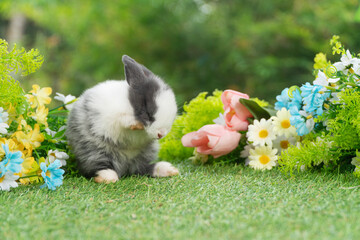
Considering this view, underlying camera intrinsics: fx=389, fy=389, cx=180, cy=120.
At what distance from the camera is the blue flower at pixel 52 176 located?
1037 mm

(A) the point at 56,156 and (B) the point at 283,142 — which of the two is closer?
(A) the point at 56,156

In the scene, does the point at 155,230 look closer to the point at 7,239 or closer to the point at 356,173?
the point at 7,239

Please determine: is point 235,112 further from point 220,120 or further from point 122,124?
point 122,124

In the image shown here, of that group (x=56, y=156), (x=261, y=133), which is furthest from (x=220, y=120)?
(x=56, y=156)

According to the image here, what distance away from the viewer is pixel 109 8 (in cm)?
432

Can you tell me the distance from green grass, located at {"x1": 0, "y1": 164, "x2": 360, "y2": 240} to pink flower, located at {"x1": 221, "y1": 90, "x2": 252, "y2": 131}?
24cm

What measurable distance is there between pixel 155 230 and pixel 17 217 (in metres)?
0.30

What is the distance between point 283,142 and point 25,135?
2.74 ft

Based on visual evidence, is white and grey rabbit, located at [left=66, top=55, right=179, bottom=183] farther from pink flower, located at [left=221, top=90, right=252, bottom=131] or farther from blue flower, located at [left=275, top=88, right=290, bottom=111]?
blue flower, located at [left=275, top=88, right=290, bottom=111]

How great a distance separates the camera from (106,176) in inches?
45.0

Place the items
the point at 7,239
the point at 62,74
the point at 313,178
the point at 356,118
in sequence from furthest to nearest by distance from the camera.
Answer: the point at 62,74, the point at 313,178, the point at 356,118, the point at 7,239

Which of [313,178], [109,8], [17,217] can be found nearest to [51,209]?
[17,217]

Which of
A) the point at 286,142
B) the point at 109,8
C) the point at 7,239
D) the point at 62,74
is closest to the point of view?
the point at 7,239

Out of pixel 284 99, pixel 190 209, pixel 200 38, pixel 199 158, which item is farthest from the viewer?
pixel 200 38
